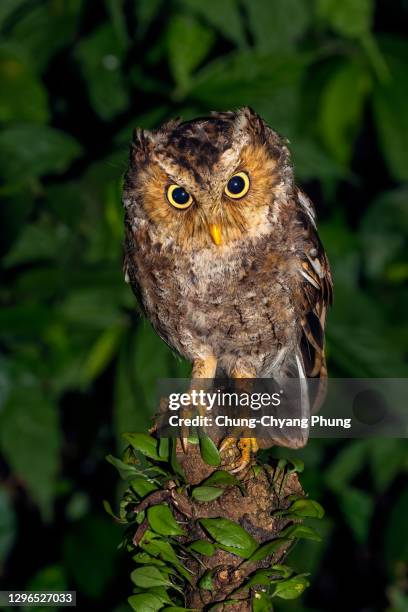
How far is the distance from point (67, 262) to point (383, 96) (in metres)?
0.88

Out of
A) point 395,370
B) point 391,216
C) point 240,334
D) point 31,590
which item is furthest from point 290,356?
point 31,590

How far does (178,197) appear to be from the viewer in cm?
135

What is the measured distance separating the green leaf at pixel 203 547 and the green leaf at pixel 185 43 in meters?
1.29

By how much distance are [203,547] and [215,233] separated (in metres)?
0.44

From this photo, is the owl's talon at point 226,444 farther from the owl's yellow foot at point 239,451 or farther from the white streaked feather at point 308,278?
the white streaked feather at point 308,278

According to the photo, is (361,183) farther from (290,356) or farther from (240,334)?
(240,334)

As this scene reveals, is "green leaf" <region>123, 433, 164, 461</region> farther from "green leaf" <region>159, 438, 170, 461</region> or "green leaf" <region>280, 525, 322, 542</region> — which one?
"green leaf" <region>280, 525, 322, 542</region>

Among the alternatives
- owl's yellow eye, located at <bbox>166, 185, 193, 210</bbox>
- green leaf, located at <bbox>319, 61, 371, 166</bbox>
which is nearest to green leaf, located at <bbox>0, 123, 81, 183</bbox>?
green leaf, located at <bbox>319, 61, 371, 166</bbox>

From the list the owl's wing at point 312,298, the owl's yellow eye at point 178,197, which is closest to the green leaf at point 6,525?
the owl's wing at point 312,298

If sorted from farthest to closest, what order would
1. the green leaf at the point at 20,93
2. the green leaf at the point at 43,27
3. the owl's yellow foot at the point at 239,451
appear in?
the green leaf at the point at 43,27 < the green leaf at the point at 20,93 < the owl's yellow foot at the point at 239,451

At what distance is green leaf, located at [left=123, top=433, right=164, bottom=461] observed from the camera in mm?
1165

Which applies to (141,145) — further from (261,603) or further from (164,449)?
(261,603)

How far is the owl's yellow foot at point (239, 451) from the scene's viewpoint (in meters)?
1.21

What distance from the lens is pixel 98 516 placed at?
8.27 ft
